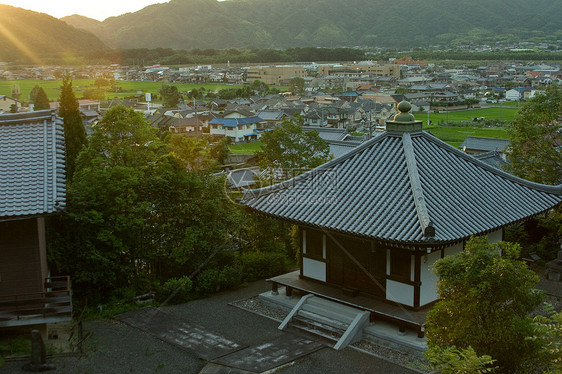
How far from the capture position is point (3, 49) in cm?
10619

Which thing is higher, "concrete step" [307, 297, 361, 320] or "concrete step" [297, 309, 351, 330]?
"concrete step" [307, 297, 361, 320]

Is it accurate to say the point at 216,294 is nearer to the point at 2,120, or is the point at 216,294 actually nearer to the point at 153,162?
the point at 153,162

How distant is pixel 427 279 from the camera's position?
1161 cm

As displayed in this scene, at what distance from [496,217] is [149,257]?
9.15 metres

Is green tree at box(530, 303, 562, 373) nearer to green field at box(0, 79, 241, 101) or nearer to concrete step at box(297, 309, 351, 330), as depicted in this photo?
concrete step at box(297, 309, 351, 330)

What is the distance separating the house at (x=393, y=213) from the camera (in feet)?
37.0

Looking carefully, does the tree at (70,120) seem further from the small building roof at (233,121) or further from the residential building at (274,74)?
the residential building at (274,74)

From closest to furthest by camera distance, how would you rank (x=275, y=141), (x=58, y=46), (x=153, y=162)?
(x=153, y=162) < (x=275, y=141) < (x=58, y=46)

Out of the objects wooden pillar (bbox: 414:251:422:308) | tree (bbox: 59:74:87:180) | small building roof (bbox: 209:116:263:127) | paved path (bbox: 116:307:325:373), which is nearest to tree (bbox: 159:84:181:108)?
small building roof (bbox: 209:116:263:127)

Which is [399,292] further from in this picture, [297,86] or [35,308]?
[297,86]

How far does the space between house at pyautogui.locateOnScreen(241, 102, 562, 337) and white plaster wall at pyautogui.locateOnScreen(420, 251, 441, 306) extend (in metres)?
0.02

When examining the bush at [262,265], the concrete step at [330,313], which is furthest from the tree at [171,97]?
the concrete step at [330,313]

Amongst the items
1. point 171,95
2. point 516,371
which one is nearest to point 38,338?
point 516,371

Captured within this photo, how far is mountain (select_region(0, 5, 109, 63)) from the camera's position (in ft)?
356
